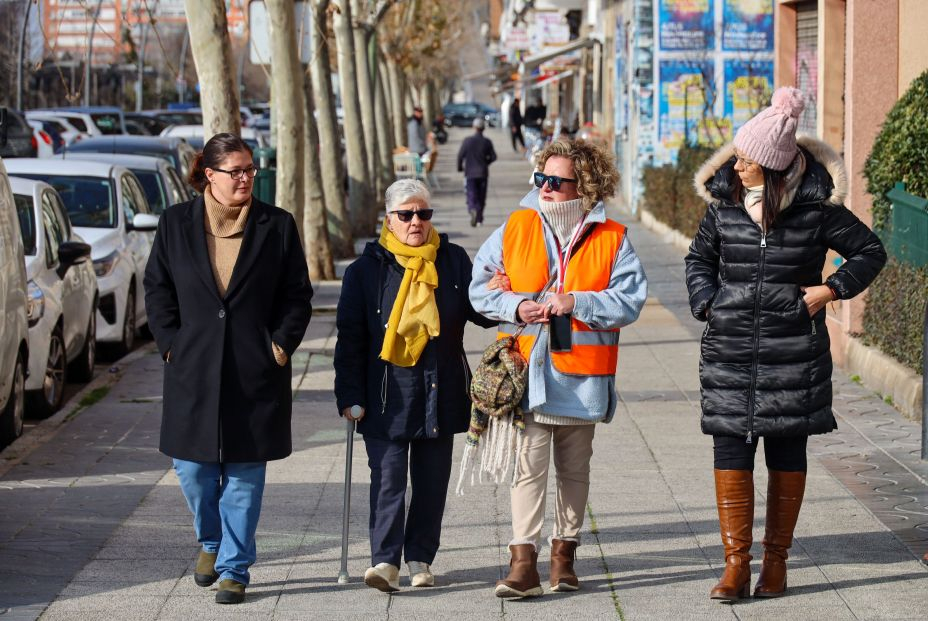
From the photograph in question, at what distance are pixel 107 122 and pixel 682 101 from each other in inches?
717

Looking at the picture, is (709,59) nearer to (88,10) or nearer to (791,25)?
(791,25)

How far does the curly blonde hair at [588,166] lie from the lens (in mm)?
6156

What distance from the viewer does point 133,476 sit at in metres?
8.66

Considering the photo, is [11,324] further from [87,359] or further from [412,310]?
[412,310]

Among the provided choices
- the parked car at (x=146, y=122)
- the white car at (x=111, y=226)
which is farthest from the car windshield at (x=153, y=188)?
the parked car at (x=146, y=122)

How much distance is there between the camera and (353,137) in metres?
28.3

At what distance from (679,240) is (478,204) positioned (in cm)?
569

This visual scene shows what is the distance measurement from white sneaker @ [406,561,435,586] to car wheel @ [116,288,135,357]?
7800mm

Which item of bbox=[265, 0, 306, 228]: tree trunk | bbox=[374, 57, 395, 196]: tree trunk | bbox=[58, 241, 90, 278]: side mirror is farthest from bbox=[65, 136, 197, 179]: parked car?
bbox=[374, 57, 395, 196]: tree trunk

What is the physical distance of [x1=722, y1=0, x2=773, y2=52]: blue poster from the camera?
1051 inches

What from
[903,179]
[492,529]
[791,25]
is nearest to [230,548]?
[492,529]

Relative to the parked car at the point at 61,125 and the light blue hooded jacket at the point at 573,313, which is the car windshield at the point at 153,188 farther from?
the parked car at the point at 61,125

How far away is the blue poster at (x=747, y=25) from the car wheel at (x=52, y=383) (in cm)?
1750

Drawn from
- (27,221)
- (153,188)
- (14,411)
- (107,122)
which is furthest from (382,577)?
(107,122)
